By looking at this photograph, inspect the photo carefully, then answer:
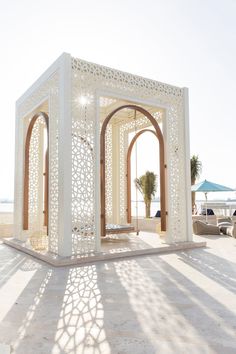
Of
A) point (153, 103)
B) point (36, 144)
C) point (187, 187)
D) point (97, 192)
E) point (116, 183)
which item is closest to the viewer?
point (97, 192)

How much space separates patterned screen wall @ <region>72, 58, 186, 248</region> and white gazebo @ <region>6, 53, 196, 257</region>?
0.02 meters

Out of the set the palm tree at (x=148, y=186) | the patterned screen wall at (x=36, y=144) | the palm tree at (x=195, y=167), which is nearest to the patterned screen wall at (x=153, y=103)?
the patterned screen wall at (x=36, y=144)

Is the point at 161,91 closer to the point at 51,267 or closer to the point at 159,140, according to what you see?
the point at 159,140

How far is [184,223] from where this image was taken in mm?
6477

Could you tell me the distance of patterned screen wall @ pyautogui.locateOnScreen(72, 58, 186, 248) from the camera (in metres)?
5.36

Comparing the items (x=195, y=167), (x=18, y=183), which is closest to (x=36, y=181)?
(x=18, y=183)

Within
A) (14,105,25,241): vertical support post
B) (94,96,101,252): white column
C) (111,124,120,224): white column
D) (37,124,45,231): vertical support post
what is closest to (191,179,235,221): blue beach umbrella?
(111,124,120,224): white column

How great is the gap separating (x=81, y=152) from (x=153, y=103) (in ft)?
6.76

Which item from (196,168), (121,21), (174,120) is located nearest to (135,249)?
(174,120)

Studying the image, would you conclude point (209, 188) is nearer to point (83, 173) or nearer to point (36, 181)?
point (36, 181)

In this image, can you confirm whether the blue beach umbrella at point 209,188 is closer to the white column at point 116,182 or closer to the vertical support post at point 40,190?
the white column at point 116,182

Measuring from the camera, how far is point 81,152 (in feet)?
17.3

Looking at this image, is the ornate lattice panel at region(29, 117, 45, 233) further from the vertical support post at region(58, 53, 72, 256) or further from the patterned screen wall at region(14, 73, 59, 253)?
the vertical support post at region(58, 53, 72, 256)

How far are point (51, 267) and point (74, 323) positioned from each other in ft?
7.17
